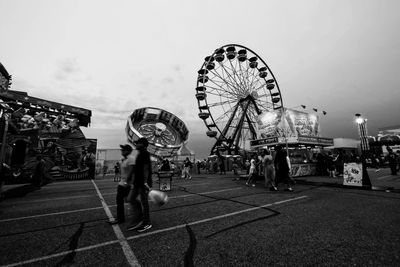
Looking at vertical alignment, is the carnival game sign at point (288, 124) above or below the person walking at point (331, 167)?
above

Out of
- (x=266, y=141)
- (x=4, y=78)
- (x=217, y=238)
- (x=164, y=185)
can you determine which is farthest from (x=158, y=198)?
(x=4, y=78)

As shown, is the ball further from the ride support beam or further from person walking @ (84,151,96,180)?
the ride support beam

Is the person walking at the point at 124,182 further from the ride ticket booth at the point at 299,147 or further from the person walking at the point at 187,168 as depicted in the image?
the person walking at the point at 187,168

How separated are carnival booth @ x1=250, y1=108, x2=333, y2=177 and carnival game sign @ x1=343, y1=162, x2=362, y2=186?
3.75 meters

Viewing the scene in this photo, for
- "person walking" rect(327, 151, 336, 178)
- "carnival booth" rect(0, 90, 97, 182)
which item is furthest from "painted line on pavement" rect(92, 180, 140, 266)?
"carnival booth" rect(0, 90, 97, 182)

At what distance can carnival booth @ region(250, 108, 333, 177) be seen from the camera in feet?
40.9

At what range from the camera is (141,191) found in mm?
3557

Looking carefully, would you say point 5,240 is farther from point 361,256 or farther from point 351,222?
point 351,222

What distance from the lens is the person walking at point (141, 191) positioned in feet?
11.4

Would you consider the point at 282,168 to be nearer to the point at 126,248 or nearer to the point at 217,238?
the point at 217,238

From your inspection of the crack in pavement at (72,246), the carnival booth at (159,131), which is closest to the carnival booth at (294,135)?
the crack in pavement at (72,246)

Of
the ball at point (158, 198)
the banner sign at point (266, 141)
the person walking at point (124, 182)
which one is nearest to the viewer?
the ball at point (158, 198)

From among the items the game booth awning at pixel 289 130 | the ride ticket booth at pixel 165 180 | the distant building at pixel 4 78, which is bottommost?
the ride ticket booth at pixel 165 180

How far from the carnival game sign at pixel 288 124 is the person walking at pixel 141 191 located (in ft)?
36.4
